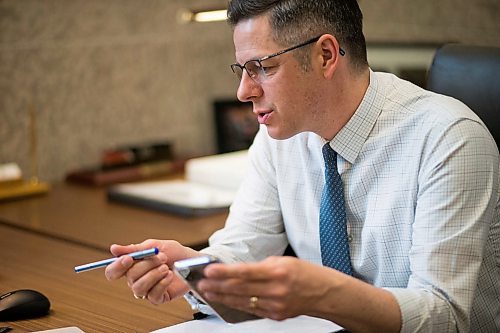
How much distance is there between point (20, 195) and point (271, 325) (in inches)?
46.6

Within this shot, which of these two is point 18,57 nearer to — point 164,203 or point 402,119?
point 164,203

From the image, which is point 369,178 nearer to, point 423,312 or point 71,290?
point 423,312

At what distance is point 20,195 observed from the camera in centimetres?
246

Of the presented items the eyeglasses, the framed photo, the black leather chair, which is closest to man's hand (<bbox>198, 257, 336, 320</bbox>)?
the eyeglasses

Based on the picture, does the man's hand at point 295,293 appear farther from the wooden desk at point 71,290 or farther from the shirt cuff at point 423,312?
the wooden desk at point 71,290

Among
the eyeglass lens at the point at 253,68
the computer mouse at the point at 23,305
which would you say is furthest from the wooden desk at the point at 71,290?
the eyeglass lens at the point at 253,68

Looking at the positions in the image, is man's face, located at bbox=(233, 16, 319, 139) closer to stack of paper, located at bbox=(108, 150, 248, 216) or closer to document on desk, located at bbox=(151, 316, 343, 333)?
document on desk, located at bbox=(151, 316, 343, 333)

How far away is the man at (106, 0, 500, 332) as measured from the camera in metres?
1.41

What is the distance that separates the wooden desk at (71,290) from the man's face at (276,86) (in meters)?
0.38

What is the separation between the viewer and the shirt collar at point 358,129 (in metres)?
1.60

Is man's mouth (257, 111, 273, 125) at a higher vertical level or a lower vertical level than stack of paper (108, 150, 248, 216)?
higher

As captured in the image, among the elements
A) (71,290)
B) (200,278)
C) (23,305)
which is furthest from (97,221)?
(200,278)

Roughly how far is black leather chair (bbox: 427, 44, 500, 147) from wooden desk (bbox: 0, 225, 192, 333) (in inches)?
26.8

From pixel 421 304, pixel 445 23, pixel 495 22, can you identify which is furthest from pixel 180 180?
pixel 495 22
